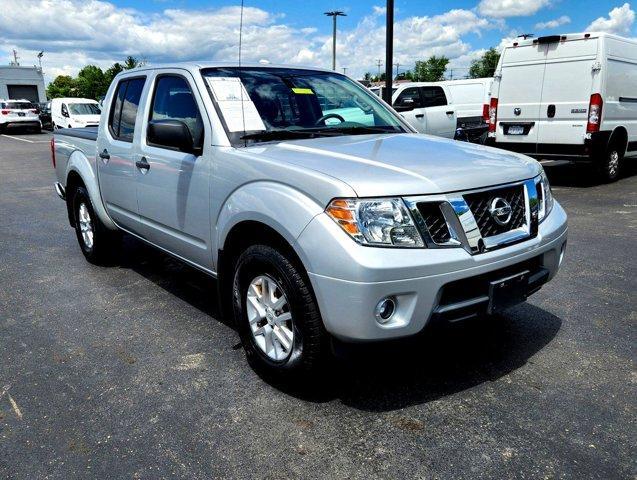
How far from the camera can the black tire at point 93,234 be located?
5137 mm

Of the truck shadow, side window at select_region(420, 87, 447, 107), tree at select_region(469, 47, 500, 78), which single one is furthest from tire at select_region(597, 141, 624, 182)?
tree at select_region(469, 47, 500, 78)

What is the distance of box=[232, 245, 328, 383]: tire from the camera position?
2.63 meters

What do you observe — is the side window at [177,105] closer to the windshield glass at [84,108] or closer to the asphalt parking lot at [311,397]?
the asphalt parking lot at [311,397]

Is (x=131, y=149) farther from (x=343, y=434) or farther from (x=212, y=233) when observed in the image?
(x=343, y=434)

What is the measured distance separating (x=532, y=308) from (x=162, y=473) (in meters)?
2.91

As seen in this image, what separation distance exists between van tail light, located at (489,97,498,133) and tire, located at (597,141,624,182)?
6.67 feet

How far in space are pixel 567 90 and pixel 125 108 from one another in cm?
786

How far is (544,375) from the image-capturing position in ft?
10.3

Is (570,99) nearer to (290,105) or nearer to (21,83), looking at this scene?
(290,105)

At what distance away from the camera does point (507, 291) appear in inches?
109

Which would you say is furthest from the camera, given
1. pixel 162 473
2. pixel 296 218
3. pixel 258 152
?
pixel 258 152

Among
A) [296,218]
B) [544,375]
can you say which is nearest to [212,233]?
[296,218]

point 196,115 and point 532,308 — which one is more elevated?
point 196,115

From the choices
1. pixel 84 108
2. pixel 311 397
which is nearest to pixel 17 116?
pixel 84 108
